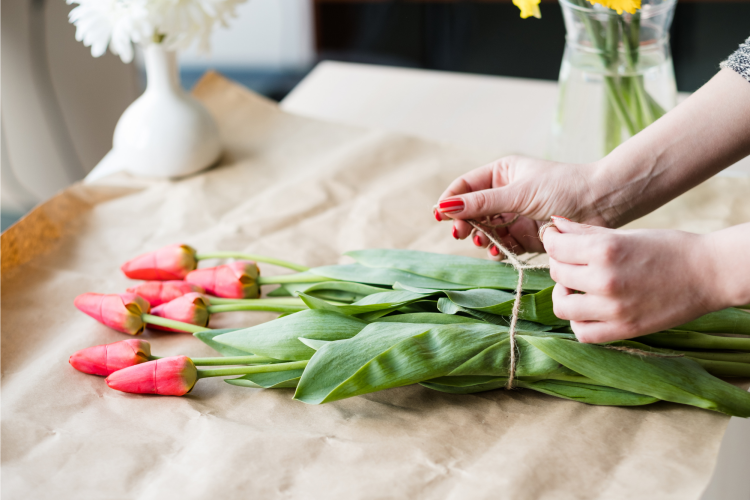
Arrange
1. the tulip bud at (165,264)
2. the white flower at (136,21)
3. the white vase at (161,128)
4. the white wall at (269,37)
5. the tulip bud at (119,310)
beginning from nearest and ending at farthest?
the tulip bud at (119,310) < the tulip bud at (165,264) < the white flower at (136,21) < the white vase at (161,128) < the white wall at (269,37)

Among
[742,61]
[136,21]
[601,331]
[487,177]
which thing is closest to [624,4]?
[742,61]

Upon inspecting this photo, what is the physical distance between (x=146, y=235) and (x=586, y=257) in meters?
0.70

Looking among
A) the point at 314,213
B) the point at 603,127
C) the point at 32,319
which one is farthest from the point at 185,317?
the point at 603,127

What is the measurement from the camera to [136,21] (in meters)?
0.98

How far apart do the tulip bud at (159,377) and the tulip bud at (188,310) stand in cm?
10

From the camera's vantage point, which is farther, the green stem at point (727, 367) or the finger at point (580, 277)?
the green stem at point (727, 367)

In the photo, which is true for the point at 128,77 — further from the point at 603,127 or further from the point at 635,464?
the point at 635,464

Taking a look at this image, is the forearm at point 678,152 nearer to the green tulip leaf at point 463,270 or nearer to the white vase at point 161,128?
the green tulip leaf at point 463,270

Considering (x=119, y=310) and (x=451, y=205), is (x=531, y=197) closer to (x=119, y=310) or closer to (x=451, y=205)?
(x=451, y=205)

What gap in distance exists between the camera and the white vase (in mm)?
1109

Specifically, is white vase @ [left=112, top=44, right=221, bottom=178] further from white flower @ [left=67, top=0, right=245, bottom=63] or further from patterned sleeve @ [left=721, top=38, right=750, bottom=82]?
patterned sleeve @ [left=721, top=38, right=750, bottom=82]

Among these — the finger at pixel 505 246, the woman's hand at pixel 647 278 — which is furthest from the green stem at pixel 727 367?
the finger at pixel 505 246

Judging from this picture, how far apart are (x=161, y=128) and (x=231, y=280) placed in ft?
1.49

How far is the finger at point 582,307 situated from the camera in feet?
1.81
